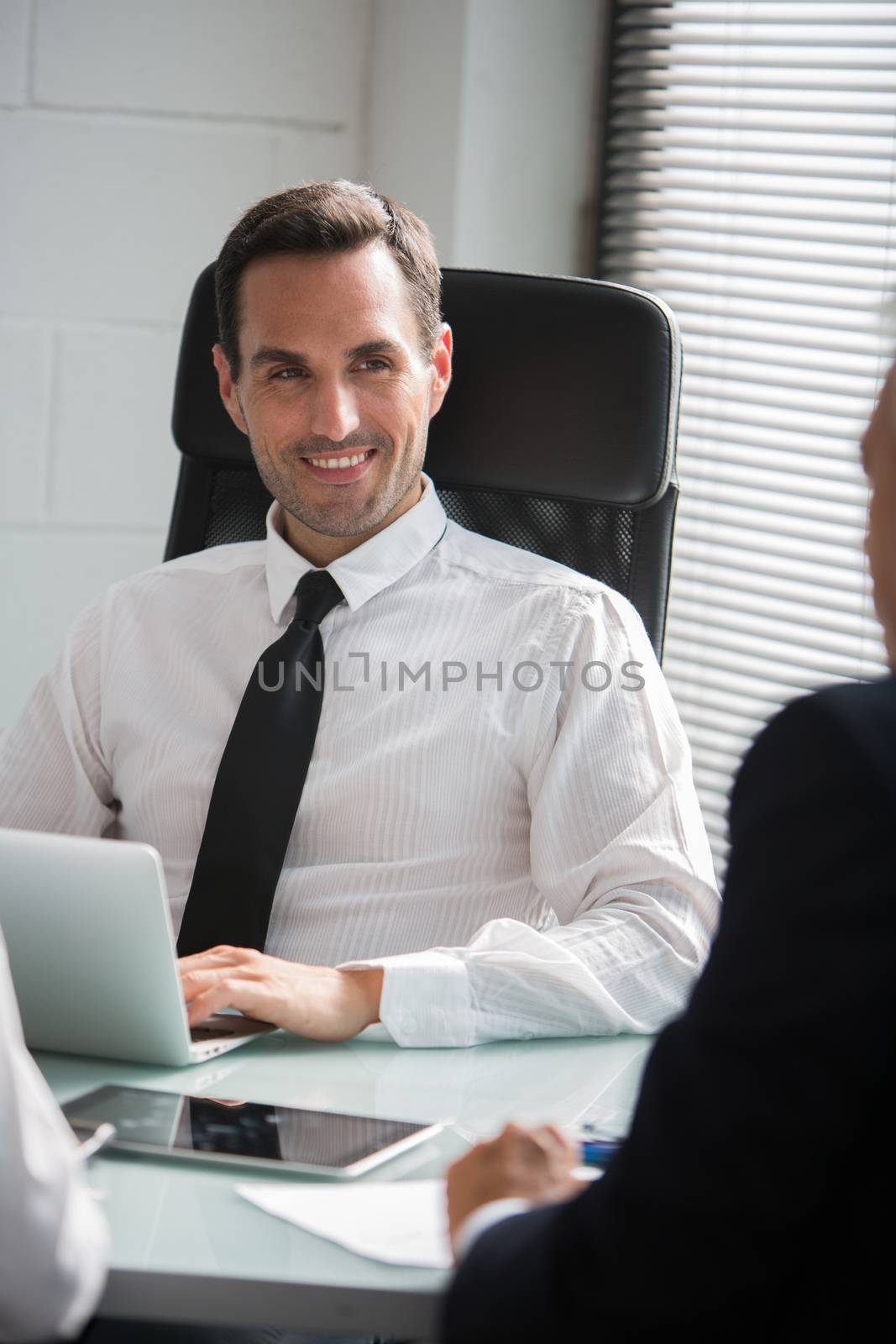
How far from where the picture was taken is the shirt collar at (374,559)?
1.59 m

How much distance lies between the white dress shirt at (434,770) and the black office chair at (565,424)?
2.0 inches

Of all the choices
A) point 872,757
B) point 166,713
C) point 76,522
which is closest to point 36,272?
point 76,522

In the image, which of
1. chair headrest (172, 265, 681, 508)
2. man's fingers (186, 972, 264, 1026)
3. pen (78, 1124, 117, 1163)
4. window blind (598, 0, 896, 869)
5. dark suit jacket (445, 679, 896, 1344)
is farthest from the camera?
window blind (598, 0, 896, 869)

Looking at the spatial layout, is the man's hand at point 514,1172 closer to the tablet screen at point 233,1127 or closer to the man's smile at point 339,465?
the tablet screen at point 233,1127

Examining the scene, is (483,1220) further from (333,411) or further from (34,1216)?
(333,411)

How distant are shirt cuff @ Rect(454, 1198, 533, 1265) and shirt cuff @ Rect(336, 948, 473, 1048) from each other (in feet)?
1.22

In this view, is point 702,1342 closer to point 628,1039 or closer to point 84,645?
point 628,1039

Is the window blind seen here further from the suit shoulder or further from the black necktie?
the suit shoulder

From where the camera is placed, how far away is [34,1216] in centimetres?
72

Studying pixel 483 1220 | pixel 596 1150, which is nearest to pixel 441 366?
pixel 596 1150

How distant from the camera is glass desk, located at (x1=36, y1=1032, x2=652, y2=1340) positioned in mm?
807

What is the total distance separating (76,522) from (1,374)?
0.23m

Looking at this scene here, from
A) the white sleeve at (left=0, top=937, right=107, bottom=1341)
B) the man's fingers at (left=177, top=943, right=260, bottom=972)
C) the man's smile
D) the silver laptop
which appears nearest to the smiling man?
the man's smile

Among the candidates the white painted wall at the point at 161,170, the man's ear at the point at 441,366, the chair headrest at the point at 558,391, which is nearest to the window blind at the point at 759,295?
the white painted wall at the point at 161,170
